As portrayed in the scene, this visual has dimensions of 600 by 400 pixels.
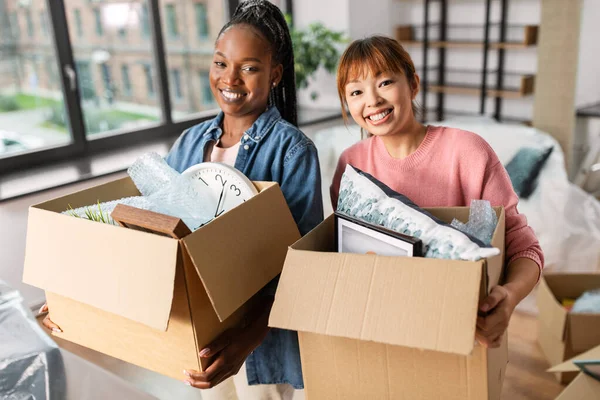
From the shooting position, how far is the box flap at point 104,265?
744 millimetres

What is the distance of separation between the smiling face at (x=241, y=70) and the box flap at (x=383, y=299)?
0.44 metres

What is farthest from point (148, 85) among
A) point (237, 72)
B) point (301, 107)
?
point (237, 72)

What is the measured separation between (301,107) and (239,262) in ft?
10.7

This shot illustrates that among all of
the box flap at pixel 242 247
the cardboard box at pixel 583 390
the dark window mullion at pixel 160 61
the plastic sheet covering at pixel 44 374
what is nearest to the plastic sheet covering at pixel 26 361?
the plastic sheet covering at pixel 44 374

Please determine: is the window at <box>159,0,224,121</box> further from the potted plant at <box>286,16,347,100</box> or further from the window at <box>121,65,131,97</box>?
the potted plant at <box>286,16,347,100</box>

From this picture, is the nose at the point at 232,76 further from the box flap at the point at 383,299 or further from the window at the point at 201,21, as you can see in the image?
the window at the point at 201,21

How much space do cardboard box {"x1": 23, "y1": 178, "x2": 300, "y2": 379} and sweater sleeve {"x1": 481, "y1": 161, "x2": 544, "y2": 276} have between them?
14.1 inches

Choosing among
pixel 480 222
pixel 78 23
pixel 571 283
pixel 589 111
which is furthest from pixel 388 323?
pixel 589 111

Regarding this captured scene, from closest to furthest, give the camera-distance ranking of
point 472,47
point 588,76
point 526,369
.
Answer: point 526,369, point 588,76, point 472,47

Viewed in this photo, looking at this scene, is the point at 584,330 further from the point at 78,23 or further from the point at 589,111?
the point at 78,23

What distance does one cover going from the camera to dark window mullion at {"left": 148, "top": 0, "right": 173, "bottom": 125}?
293 cm

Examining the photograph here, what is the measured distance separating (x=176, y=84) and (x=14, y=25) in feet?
3.07

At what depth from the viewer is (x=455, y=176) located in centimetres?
101

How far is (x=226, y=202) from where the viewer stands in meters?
0.95
